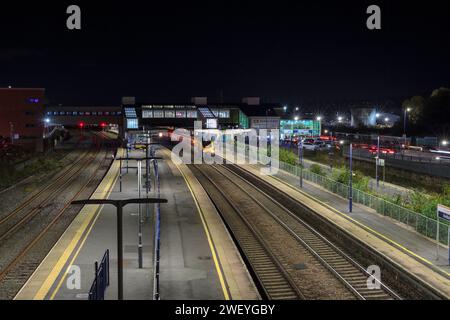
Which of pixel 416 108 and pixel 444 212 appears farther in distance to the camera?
pixel 416 108

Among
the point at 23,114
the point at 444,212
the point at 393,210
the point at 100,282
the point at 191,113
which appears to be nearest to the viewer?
the point at 100,282

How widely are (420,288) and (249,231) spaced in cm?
1061

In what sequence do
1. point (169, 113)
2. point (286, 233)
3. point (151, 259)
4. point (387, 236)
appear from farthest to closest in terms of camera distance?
point (169, 113) → point (286, 233) → point (387, 236) → point (151, 259)

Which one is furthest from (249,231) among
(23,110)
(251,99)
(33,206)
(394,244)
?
(251,99)

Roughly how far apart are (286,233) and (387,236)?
486cm

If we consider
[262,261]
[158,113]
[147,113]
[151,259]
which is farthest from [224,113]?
[151,259]

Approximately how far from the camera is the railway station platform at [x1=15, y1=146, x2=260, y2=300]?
49.7 ft

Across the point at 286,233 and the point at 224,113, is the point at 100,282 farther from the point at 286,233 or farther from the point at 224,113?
the point at 224,113

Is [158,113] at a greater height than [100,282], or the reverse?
[158,113]

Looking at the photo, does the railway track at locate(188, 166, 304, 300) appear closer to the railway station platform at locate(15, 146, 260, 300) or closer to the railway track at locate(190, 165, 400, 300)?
the railway track at locate(190, 165, 400, 300)

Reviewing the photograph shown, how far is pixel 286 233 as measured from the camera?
81.9 ft

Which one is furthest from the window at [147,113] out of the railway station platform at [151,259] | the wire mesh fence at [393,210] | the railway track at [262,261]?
the railway track at [262,261]

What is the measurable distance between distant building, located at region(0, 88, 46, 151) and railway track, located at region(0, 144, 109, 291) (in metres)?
44.2

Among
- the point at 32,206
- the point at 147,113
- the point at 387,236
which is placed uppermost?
the point at 147,113
